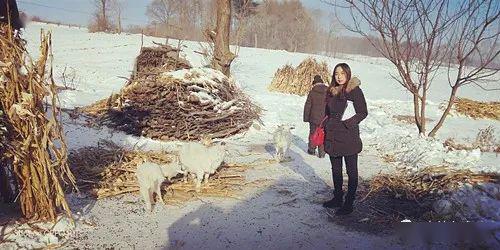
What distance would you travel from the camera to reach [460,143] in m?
8.55

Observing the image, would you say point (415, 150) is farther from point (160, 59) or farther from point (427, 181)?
point (160, 59)

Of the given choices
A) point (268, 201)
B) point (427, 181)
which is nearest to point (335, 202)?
point (268, 201)

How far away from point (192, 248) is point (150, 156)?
113 inches

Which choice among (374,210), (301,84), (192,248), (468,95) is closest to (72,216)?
(192,248)

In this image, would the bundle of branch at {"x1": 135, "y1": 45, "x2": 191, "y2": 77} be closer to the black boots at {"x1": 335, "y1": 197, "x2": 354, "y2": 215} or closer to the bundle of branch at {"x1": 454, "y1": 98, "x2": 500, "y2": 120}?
the black boots at {"x1": 335, "y1": 197, "x2": 354, "y2": 215}

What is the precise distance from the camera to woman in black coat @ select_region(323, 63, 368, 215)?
4.12 m

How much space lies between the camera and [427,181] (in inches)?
207

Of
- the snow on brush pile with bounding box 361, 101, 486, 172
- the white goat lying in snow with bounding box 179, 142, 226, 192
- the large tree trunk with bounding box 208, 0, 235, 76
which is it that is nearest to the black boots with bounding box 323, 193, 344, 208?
the white goat lying in snow with bounding box 179, 142, 226, 192

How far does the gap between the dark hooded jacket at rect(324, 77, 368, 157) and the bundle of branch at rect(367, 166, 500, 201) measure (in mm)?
1064

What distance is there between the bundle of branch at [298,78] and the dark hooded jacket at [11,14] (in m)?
11.2

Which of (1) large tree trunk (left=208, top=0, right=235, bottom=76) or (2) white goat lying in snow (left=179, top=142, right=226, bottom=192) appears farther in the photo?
(1) large tree trunk (left=208, top=0, right=235, bottom=76)

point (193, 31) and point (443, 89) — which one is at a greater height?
point (193, 31)

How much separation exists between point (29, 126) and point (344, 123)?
3.07m

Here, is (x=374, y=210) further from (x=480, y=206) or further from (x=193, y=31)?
(x=193, y=31)
